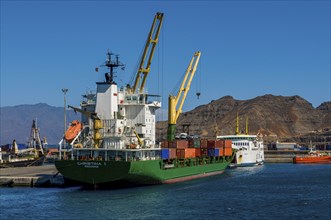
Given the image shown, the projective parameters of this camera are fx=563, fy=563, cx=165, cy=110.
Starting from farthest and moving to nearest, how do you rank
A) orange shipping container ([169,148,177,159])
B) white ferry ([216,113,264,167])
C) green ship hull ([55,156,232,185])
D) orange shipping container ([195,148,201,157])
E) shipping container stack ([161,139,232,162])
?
white ferry ([216,113,264,167]) → orange shipping container ([195,148,201,157]) → shipping container stack ([161,139,232,162]) → orange shipping container ([169,148,177,159]) → green ship hull ([55,156,232,185])

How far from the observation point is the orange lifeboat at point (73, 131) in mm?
68500

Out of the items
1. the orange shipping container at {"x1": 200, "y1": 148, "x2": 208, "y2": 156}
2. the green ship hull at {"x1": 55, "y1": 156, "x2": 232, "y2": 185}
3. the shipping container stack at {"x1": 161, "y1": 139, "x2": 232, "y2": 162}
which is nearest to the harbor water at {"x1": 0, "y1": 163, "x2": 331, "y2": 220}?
the green ship hull at {"x1": 55, "y1": 156, "x2": 232, "y2": 185}

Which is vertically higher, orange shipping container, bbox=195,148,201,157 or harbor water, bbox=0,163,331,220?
orange shipping container, bbox=195,148,201,157

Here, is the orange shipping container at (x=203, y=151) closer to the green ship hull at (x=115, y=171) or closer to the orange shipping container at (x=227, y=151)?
the orange shipping container at (x=227, y=151)

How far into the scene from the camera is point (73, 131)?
228 ft

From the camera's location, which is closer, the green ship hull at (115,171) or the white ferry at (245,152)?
the green ship hull at (115,171)

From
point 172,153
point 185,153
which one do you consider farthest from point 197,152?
point 172,153

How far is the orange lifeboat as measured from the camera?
68.5 m

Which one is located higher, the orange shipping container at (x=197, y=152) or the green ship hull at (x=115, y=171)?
the orange shipping container at (x=197, y=152)

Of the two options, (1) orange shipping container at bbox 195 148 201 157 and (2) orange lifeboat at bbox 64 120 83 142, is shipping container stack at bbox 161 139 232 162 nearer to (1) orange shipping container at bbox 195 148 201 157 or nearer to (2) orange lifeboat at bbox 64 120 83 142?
(1) orange shipping container at bbox 195 148 201 157

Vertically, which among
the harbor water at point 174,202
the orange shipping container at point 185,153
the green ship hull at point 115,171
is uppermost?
the orange shipping container at point 185,153

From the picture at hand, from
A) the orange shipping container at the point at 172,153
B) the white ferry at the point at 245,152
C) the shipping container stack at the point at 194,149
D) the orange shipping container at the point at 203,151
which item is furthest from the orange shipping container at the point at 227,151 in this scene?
the orange shipping container at the point at 172,153

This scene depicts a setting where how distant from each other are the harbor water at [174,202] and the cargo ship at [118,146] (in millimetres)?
1750

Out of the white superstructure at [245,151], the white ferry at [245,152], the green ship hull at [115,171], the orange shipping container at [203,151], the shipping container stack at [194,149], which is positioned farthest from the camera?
the white superstructure at [245,151]
